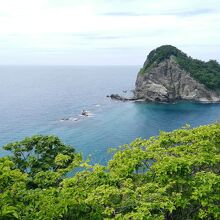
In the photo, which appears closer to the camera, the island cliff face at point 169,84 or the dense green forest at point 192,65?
the island cliff face at point 169,84

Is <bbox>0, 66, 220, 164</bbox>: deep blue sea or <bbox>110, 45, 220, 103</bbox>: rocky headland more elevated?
<bbox>110, 45, 220, 103</bbox>: rocky headland

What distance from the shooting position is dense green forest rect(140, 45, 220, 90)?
16500cm

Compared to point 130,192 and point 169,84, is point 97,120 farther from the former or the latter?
point 130,192

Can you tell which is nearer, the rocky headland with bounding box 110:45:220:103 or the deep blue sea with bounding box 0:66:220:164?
the deep blue sea with bounding box 0:66:220:164

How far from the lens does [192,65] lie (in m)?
177

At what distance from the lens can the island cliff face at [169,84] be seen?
15912 centimetres

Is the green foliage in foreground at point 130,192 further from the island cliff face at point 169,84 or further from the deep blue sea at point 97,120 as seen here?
the island cliff face at point 169,84

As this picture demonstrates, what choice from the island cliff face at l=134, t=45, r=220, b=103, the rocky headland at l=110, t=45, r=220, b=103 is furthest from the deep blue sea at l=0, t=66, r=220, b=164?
the rocky headland at l=110, t=45, r=220, b=103

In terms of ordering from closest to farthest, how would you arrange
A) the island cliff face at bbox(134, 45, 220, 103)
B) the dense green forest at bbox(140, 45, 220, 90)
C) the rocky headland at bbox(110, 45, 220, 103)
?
Answer: the island cliff face at bbox(134, 45, 220, 103) < the rocky headland at bbox(110, 45, 220, 103) < the dense green forest at bbox(140, 45, 220, 90)

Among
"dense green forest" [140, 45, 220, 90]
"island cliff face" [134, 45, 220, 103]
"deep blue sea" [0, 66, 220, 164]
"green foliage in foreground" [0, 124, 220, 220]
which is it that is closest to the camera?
"green foliage in foreground" [0, 124, 220, 220]

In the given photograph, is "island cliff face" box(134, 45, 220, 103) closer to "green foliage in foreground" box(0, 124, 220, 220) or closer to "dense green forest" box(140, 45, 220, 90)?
"dense green forest" box(140, 45, 220, 90)

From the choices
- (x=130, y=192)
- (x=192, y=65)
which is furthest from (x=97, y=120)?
(x=130, y=192)

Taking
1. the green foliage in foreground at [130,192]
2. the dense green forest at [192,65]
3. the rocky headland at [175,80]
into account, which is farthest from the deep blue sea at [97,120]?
the green foliage in foreground at [130,192]

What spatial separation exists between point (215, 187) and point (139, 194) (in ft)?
14.1
